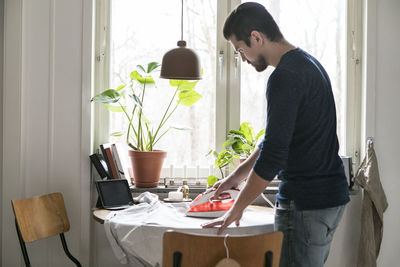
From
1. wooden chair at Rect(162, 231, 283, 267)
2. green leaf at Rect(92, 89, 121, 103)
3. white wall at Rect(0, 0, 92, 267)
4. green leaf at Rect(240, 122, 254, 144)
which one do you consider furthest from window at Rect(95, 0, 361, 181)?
wooden chair at Rect(162, 231, 283, 267)

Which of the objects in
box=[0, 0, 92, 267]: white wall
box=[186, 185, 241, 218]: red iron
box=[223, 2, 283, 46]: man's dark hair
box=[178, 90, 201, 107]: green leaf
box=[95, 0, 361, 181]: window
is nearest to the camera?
box=[223, 2, 283, 46]: man's dark hair

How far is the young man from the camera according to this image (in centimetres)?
164

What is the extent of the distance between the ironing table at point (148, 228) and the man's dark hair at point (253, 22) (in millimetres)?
845

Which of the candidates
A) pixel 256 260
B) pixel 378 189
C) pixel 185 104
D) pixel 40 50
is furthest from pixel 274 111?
pixel 40 50

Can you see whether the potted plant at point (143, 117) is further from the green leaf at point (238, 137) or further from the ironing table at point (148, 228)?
the ironing table at point (148, 228)

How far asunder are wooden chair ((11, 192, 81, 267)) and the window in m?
0.63

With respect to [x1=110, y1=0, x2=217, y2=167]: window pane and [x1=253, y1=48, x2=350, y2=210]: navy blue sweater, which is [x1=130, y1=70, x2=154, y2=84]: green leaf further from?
[x1=253, y1=48, x2=350, y2=210]: navy blue sweater

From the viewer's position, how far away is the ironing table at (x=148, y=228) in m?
2.10

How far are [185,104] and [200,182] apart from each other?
549mm

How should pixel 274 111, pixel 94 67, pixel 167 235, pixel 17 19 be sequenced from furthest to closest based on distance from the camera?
pixel 94 67 → pixel 17 19 → pixel 274 111 → pixel 167 235

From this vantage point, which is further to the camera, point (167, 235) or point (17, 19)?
point (17, 19)

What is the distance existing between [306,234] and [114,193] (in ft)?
4.46

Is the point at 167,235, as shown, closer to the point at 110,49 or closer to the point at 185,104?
the point at 185,104

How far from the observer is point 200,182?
3207 millimetres
